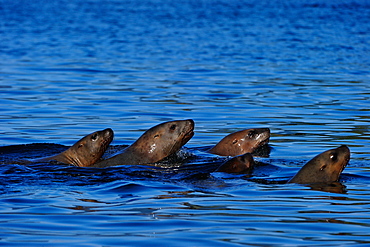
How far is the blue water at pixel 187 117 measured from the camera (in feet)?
24.1

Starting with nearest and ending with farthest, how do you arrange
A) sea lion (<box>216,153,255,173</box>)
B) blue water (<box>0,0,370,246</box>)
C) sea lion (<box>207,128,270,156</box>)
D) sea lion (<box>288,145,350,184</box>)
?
blue water (<box>0,0,370,246</box>), sea lion (<box>288,145,350,184</box>), sea lion (<box>216,153,255,173</box>), sea lion (<box>207,128,270,156</box>)

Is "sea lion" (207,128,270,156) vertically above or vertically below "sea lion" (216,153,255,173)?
below

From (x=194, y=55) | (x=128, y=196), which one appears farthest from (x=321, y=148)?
(x=194, y=55)

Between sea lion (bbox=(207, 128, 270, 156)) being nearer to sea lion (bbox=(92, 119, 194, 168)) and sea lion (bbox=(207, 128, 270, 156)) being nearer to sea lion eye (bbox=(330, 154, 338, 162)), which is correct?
sea lion (bbox=(92, 119, 194, 168))

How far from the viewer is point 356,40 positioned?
32188 mm

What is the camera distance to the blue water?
7359 millimetres

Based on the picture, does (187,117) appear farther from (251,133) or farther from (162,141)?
(162,141)

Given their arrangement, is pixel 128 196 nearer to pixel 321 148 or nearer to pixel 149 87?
pixel 321 148

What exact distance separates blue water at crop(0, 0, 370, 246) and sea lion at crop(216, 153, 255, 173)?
23 centimetres

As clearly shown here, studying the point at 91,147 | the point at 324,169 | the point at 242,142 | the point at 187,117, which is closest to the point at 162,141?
the point at 91,147

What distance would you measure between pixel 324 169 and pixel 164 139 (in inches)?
116

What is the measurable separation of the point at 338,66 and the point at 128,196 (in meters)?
16.9

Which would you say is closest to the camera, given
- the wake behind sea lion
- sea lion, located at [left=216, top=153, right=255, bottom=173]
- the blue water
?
the blue water

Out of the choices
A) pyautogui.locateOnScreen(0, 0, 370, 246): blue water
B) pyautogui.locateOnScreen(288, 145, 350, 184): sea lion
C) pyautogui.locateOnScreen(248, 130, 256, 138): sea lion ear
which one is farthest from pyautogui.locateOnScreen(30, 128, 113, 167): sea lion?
pyautogui.locateOnScreen(288, 145, 350, 184): sea lion
